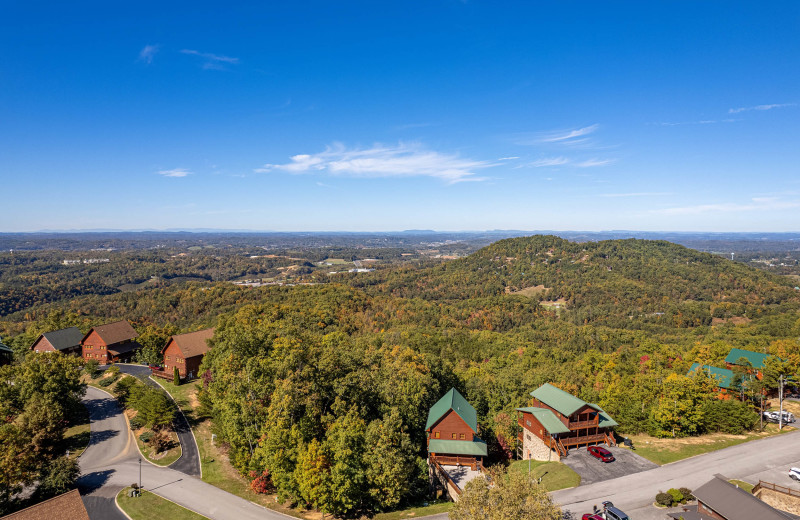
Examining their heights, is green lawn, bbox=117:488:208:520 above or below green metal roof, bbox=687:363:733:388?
below

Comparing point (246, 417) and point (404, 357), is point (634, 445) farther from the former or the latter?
point (246, 417)

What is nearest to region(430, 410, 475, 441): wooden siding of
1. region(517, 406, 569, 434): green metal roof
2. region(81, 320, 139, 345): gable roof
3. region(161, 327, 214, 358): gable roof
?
region(517, 406, 569, 434): green metal roof

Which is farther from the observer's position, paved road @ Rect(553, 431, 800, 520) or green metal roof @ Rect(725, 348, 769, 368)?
green metal roof @ Rect(725, 348, 769, 368)

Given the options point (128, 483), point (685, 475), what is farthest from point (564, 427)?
point (128, 483)

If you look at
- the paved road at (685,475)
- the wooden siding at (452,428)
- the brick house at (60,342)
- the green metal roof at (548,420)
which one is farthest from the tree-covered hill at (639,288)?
the brick house at (60,342)

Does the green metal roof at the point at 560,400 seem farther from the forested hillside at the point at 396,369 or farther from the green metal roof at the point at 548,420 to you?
the forested hillside at the point at 396,369

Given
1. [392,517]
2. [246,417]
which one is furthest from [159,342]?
[392,517]

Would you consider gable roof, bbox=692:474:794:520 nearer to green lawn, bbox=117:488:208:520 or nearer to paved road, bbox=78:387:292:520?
paved road, bbox=78:387:292:520
